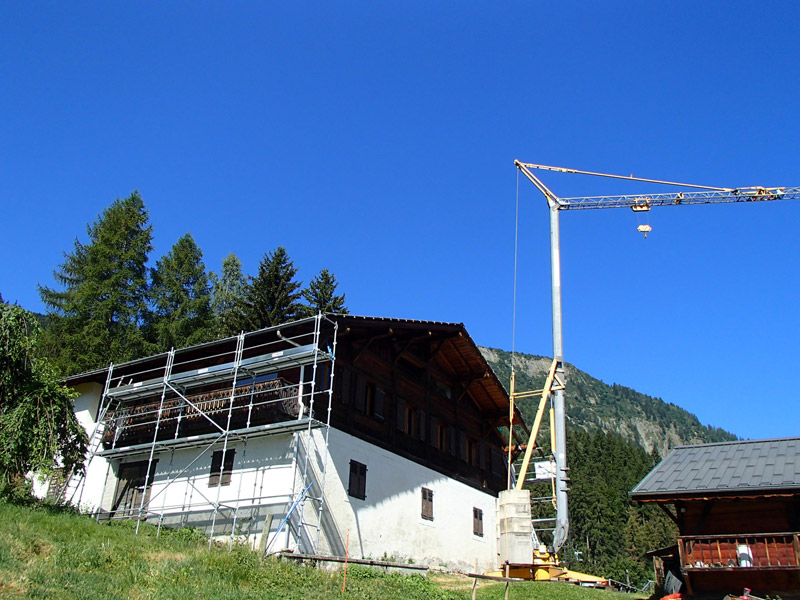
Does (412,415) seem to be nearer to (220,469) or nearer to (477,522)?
(477,522)

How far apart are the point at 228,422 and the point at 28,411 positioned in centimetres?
579

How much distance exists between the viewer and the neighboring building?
17.3m

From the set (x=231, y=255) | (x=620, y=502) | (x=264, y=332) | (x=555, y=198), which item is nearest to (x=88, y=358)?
(x=231, y=255)

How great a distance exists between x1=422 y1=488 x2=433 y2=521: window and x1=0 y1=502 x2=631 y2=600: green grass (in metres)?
5.44

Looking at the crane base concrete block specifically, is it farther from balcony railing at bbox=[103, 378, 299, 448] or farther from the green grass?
balcony railing at bbox=[103, 378, 299, 448]

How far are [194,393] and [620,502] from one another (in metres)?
73.1

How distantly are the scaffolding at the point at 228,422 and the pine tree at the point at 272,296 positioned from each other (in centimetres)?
1147

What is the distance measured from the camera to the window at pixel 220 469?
22.0m

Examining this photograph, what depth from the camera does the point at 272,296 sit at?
128 feet

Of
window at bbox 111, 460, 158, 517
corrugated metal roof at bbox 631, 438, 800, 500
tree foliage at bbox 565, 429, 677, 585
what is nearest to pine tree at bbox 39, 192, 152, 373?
window at bbox 111, 460, 158, 517

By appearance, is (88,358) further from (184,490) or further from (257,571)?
(257,571)

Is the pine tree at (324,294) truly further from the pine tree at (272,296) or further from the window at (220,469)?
the window at (220,469)

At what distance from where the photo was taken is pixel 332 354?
22219mm

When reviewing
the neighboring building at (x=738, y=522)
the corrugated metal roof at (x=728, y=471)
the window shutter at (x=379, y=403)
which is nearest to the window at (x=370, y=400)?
the window shutter at (x=379, y=403)
